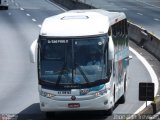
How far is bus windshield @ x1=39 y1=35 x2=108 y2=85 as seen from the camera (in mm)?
17844

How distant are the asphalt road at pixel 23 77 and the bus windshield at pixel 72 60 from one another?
4.79 ft

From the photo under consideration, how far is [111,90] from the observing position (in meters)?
18.3

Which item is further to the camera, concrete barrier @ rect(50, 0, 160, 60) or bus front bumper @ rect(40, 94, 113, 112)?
concrete barrier @ rect(50, 0, 160, 60)

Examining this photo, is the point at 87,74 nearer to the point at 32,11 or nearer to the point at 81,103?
the point at 81,103

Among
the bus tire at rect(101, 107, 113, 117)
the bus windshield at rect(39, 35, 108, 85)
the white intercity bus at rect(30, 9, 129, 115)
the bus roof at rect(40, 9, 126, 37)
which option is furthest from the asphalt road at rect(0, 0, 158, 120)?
the bus roof at rect(40, 9, 126, 37)

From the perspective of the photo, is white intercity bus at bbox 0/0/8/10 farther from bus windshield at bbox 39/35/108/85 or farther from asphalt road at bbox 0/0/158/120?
bus windshield at bbox 39/35/108/85

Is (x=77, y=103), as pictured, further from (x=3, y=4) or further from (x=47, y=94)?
(x=3, y=4)


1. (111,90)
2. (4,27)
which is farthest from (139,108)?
(4,27)

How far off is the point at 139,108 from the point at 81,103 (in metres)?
2.76

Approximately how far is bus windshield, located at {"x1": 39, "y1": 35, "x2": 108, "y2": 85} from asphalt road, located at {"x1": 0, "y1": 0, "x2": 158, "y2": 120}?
146cm

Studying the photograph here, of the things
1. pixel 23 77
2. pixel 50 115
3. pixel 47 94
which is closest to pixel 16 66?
pixel 23 77

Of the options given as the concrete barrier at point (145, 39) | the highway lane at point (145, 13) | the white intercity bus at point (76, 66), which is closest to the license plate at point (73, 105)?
the white intercity bus at point (76, 66)

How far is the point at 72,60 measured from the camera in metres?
18.0

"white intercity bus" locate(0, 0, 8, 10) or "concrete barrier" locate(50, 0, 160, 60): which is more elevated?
"concrete barrier" locate(50, 0, 160, 60)
